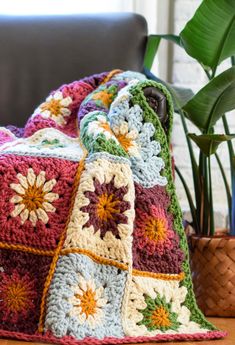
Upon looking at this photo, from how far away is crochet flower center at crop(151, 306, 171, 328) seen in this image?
1.42 metres

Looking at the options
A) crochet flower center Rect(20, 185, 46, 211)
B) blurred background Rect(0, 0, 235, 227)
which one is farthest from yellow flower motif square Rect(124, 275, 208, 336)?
blurred background Rect(0, 0, 235, 227)

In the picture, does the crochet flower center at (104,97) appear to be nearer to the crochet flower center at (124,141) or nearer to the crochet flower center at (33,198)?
the crochet flower center at (124,141)

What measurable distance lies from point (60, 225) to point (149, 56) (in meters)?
0.81

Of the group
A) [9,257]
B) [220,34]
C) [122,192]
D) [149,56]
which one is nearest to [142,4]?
[149,56]

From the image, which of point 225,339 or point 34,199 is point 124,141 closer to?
point 34,199

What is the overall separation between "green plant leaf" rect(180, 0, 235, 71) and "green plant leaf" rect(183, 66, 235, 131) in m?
0.11

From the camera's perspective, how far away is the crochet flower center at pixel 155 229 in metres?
1.46

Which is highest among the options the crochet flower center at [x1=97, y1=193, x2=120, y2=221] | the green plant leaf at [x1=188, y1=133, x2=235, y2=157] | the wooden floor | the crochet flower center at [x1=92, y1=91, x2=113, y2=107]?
the crochet flower center at [x1=92, y1=91, x2=113, y2=107]

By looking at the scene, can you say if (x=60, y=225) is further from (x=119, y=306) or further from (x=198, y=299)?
(x=198, y=299)

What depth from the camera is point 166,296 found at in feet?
4.76

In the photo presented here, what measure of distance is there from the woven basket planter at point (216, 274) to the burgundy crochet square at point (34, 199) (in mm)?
465

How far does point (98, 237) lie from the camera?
4.53 ft

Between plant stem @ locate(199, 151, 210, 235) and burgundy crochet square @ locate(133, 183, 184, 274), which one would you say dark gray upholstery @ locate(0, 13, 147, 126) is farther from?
burgundy crochet square @ locate(133, 183, 184, 274)

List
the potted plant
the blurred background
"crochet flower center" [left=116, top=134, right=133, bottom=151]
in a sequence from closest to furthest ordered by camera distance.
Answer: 1. "crochet flower center" [left=116, top=134, right=133, bottom=151]
2. the potted plant
3. the blurred background
